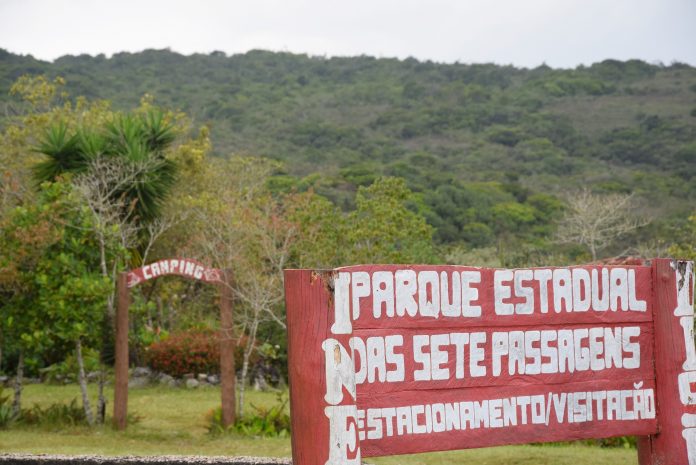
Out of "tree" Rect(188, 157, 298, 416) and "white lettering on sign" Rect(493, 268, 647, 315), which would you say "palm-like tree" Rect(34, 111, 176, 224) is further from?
"white lettering on sign" Rect(493, 268, 647, 315)

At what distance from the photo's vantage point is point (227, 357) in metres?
12.2

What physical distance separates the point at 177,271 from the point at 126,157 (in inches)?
185

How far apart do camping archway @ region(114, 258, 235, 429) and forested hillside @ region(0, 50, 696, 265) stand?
1140cm

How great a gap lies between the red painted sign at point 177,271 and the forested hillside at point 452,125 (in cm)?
1142

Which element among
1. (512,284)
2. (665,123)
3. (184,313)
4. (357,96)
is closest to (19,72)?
(357,96)

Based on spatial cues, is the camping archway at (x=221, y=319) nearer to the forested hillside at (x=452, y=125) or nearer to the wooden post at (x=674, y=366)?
the wooden post at (x=674, y=366)

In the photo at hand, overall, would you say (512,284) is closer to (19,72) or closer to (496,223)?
(496,223)

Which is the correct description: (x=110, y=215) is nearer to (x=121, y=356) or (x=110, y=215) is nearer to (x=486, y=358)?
(x=121, y=356)

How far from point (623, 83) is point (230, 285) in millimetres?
67208

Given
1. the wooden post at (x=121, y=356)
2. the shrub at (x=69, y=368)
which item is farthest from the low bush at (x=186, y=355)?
the wooden post at (x=121, y=356)

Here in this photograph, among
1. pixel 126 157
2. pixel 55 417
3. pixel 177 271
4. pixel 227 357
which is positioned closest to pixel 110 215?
pixel 126 157

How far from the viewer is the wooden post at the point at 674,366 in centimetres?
485

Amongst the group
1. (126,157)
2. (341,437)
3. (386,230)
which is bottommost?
(341,437)

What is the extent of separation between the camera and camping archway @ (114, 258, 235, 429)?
1209 cm
